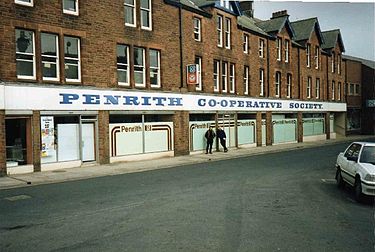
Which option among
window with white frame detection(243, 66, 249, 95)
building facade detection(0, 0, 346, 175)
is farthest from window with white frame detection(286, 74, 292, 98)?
window with white frame detection(243, 66, 249, 95)

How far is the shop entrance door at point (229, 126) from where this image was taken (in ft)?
88.0

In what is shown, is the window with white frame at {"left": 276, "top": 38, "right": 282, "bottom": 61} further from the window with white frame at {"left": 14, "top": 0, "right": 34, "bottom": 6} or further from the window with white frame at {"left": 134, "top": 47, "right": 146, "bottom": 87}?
the window with white frame at {"left": 14, "top": 0, "right": 34, "bottom": 6}

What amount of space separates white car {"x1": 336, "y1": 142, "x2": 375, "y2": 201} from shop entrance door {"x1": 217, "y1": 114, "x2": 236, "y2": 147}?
48.7 ft

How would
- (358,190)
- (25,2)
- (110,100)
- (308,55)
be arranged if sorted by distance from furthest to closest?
(308,55)
(110,100)
(25,2)
(358,190)


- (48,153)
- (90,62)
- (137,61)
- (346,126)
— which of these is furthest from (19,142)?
(346,126)

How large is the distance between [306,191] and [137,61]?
12.6m

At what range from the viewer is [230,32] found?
27.8 metres

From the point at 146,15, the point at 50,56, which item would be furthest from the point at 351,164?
the point at 146,15

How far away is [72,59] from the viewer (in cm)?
1758

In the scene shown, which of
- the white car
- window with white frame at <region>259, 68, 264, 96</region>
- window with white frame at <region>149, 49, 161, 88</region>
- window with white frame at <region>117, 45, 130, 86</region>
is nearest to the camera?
the white car

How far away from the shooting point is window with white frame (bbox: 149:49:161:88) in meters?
21.5

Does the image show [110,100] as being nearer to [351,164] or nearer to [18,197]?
[18,197]

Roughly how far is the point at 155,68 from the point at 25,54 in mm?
7574

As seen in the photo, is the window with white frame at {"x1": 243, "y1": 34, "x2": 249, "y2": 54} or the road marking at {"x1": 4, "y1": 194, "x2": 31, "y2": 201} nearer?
the road marking at {"x1": 4, "y1": 194, "x2": 31, "y2": 201}
